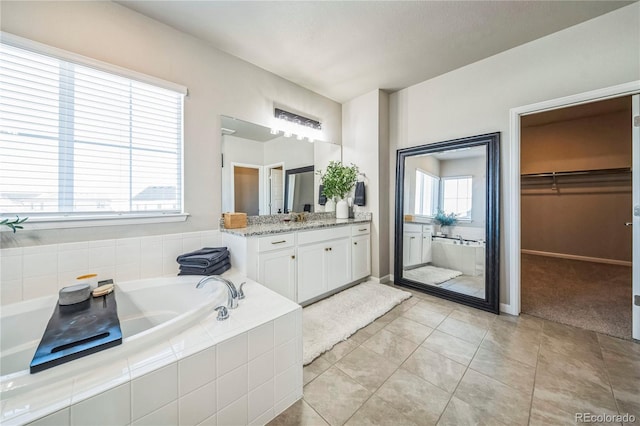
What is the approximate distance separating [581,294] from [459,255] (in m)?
1.51

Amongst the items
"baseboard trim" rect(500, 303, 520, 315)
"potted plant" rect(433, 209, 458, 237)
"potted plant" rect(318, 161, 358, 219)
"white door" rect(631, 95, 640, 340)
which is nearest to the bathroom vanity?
"potted plant" rect(318, 161, 358, 219)

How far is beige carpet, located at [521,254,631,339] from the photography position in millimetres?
2213

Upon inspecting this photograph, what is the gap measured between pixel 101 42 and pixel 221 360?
233 cm

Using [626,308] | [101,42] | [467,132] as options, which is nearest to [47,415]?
[101,42]

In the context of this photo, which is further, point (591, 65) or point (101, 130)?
point (591, 65)

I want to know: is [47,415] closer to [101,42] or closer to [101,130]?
[101,130]

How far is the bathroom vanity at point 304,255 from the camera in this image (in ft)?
7.00

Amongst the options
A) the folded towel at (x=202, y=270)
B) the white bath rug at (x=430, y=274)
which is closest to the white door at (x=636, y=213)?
the white bath rug at (x=430, y=274)

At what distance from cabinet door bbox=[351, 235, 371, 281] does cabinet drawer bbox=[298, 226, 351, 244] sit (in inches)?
7.8

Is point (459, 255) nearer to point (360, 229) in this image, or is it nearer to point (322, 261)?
point (360, 229)

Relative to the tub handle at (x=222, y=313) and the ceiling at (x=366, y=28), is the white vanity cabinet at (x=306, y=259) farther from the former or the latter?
the ceiling at (x=366, y=28)

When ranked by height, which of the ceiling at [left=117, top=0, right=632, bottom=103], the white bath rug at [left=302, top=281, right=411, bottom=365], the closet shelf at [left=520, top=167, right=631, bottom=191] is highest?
the ceiling at [left=117, top=0, right=632, bottom=103]

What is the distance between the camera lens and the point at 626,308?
2432mm

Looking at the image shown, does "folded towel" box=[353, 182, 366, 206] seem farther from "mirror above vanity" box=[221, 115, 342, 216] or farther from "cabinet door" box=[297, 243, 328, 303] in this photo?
"cabinet door" box=[297, 243, 328, 303]
